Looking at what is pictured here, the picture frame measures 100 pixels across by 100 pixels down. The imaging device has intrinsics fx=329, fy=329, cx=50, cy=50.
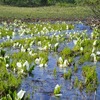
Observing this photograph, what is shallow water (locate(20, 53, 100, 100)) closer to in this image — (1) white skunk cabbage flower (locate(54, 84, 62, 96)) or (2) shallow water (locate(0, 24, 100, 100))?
(2) shallow water (locate(0, 24, 100, 100))

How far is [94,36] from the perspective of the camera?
19.6 metres

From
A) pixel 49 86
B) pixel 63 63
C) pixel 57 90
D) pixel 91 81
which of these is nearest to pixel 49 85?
pixel 49 86

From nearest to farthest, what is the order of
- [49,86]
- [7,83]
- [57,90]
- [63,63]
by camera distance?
[57,90] < [7,83] < [49,86] < [63,63]

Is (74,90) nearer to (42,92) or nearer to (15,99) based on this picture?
(42,92)

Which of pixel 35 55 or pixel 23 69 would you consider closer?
pixel 23 69

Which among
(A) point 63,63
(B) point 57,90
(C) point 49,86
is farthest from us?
(A) point 63,63

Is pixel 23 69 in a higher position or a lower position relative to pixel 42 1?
higher

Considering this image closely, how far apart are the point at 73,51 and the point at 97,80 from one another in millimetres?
5087

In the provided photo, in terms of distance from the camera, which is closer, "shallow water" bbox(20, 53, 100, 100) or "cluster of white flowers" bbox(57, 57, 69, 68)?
"shallow water" bbox(20, 53, 100, 100)

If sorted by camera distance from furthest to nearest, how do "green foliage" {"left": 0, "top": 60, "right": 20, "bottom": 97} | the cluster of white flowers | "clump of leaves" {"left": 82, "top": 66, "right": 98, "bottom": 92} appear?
1. the cluster of white flowers
2. "clump of leaves" {"left": 82, "top": 66, "right": 98, "bottom": 92}
3. "green foliage" {"left": 0, "top": 60, "right": 20, "bottom": 97}

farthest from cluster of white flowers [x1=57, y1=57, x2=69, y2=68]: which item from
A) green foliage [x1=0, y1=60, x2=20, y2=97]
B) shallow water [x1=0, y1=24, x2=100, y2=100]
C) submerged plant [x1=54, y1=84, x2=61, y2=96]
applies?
submerged plant [x1=54, y1=84, x2=61, y2=96]

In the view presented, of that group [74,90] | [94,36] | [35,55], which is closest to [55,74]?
[74,90]

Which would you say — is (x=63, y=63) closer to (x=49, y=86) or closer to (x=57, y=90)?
(x=49, y=86)

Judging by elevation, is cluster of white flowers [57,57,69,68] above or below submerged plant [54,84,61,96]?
below
